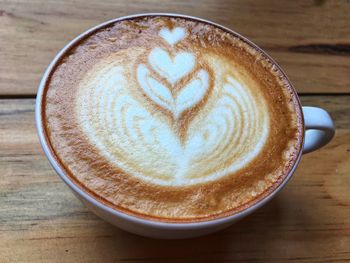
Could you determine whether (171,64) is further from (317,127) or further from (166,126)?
(317,127)

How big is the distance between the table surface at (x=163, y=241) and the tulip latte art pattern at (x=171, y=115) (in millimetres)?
142

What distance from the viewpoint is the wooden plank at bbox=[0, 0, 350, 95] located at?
0.89m

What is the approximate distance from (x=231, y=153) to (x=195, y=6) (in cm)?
57

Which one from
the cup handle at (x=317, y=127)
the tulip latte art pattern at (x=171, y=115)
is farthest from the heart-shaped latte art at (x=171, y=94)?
the cup handle at (x=317, y=127)

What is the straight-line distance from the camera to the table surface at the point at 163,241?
0.66 m

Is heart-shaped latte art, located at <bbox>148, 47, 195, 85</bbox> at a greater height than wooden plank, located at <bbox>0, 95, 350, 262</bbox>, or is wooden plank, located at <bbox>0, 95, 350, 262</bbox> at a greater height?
heart-shaped latte art, located at <bbox>148, 47, 195, 85</bbox>

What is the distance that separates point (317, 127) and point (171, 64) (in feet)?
0.85

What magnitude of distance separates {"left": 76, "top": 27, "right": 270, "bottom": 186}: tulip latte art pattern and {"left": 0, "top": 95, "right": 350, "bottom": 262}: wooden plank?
5.6 inches

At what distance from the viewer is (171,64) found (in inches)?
28.9

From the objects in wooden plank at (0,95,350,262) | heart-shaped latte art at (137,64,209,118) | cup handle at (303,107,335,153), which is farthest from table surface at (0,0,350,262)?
heart-shaped latte art at (137,64,209,118)

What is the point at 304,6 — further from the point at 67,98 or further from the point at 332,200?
the point at 67,98

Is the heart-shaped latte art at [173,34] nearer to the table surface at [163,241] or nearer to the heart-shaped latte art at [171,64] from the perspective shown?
the heart-shaped latte art at [171,64]

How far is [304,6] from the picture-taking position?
3.80ft

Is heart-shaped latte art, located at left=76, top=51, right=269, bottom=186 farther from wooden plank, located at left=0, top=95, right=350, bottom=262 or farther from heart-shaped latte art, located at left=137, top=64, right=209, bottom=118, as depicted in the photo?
wooden plank, located at left=0, top=95, right=350, bottom=262
